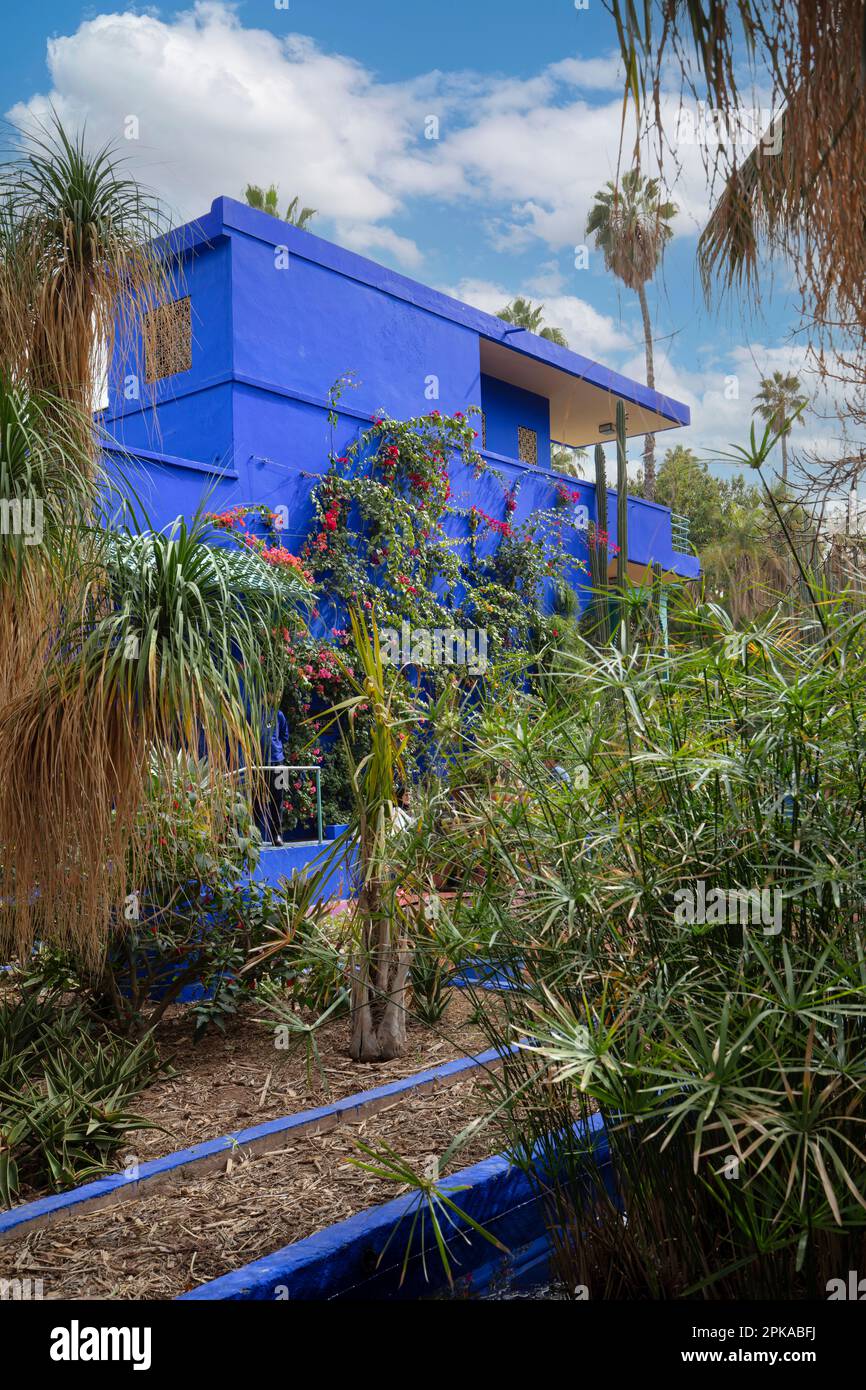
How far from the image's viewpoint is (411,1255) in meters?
3.29

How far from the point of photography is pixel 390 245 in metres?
61.1

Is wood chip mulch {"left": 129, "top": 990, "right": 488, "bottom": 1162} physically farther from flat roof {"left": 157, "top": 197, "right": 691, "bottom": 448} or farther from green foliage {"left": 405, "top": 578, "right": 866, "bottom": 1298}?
flat roof {"left": 157, "top": 197, "right": 691, "bottom": 448}

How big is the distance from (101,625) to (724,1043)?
9.59ft

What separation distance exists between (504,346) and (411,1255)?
1275cm

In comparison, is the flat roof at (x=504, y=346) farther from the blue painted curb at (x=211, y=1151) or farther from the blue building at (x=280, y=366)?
the blue painted curb at (x=211, y=1151)

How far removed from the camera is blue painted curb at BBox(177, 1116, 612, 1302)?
2.87 m

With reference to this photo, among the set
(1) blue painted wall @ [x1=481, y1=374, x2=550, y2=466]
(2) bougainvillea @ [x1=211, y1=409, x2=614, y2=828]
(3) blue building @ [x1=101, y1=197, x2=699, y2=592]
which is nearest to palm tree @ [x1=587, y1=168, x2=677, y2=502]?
(3) blue building @ [x1=101, y1=197, x2=699, y2=592]

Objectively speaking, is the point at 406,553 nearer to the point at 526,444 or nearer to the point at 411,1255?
the point at 526,444

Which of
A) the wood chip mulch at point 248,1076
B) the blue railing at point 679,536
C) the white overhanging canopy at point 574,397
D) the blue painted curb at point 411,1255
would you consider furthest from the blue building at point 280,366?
the blue railing at point 679,536

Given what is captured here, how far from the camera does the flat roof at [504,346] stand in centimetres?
1024

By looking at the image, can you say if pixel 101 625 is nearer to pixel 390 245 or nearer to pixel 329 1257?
pixel 329 1257

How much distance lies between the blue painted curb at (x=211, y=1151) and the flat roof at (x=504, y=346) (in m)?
4.61

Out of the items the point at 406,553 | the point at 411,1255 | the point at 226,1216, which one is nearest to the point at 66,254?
the point at 226,1216

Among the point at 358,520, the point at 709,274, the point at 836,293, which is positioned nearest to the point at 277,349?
the point at 358,520
